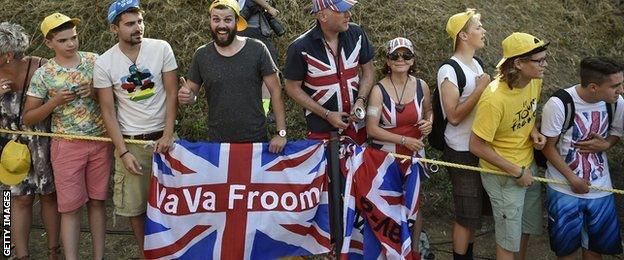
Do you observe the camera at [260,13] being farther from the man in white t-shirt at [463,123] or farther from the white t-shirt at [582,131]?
the white t-shirt at [582,131]

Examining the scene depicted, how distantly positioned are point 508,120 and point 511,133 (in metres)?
0.12

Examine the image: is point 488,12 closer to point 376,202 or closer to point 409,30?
point 409,30

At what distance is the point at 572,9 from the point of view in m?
9.41

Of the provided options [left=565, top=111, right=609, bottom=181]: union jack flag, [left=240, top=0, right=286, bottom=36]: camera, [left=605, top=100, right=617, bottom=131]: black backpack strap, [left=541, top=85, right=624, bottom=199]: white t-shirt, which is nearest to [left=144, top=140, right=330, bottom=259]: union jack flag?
[left=541, top=85, right=624, bottom=199]: white t-shirt

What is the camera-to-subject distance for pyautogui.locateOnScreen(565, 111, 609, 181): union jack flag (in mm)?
4578

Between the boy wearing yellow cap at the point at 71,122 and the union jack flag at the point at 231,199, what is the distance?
1.52 feet

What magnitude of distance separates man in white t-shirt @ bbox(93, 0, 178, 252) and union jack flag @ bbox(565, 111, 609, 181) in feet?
8.78

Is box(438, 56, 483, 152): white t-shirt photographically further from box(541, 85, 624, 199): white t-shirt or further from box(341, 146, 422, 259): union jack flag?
box(541, 85, 624, 199): white t-shirt

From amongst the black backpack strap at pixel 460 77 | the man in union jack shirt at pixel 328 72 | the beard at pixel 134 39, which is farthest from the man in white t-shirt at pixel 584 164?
the beard at pixel 134 39

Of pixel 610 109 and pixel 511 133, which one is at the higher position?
pixel 610 109

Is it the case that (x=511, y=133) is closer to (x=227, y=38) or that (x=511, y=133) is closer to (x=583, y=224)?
(x=583, y=224)

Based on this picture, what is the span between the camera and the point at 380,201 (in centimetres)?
484

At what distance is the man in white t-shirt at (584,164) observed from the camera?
4.52m

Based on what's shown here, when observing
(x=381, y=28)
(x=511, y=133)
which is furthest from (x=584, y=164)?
(x=381, y=28)
